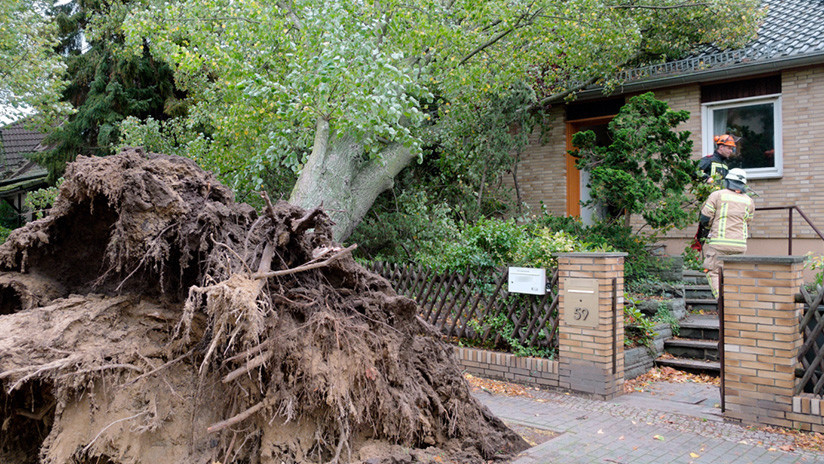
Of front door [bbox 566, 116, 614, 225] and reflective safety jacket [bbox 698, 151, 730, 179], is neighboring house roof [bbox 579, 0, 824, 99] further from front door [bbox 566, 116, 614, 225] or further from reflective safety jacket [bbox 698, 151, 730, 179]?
reflective safety jacket [bbox 698, 151, 730, 179]

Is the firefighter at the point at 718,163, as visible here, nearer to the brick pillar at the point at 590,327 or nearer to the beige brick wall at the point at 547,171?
the brick pillar at the point at 590,327

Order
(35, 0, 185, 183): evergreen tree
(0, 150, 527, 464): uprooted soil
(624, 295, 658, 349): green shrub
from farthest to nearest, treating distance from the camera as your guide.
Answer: (35, 0, 185, 183): evergreen tree
(624, 295, 658, 349): green shrub
(0, 150, 527, 464): uprooted soil

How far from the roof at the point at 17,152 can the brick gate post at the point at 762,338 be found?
65.0 feet

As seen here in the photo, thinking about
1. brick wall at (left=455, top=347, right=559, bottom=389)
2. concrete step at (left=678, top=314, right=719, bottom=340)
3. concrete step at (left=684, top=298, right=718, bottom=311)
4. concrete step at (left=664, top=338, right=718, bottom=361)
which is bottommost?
brick wall at (left=455, top=347, right=559, bottom=389)

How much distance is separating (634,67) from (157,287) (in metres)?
13.6

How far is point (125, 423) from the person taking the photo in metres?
4.00

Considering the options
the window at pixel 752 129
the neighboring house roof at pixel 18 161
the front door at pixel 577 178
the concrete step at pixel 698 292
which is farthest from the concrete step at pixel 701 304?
the neighboring house roof at pixel 18 161

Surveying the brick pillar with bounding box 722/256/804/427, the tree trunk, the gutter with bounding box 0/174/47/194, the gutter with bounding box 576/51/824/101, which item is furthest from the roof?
the brick pillar with bounding box 722/256/804/427

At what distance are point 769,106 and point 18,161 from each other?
23212mm

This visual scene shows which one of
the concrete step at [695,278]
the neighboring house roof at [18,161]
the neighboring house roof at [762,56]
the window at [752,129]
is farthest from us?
the neighboring house roof at [18,161]

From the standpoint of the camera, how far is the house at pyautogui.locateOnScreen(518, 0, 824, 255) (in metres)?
12.2

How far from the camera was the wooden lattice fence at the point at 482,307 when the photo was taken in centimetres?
772

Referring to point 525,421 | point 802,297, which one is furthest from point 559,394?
point 802,297

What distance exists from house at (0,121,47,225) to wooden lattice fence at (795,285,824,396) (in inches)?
726
